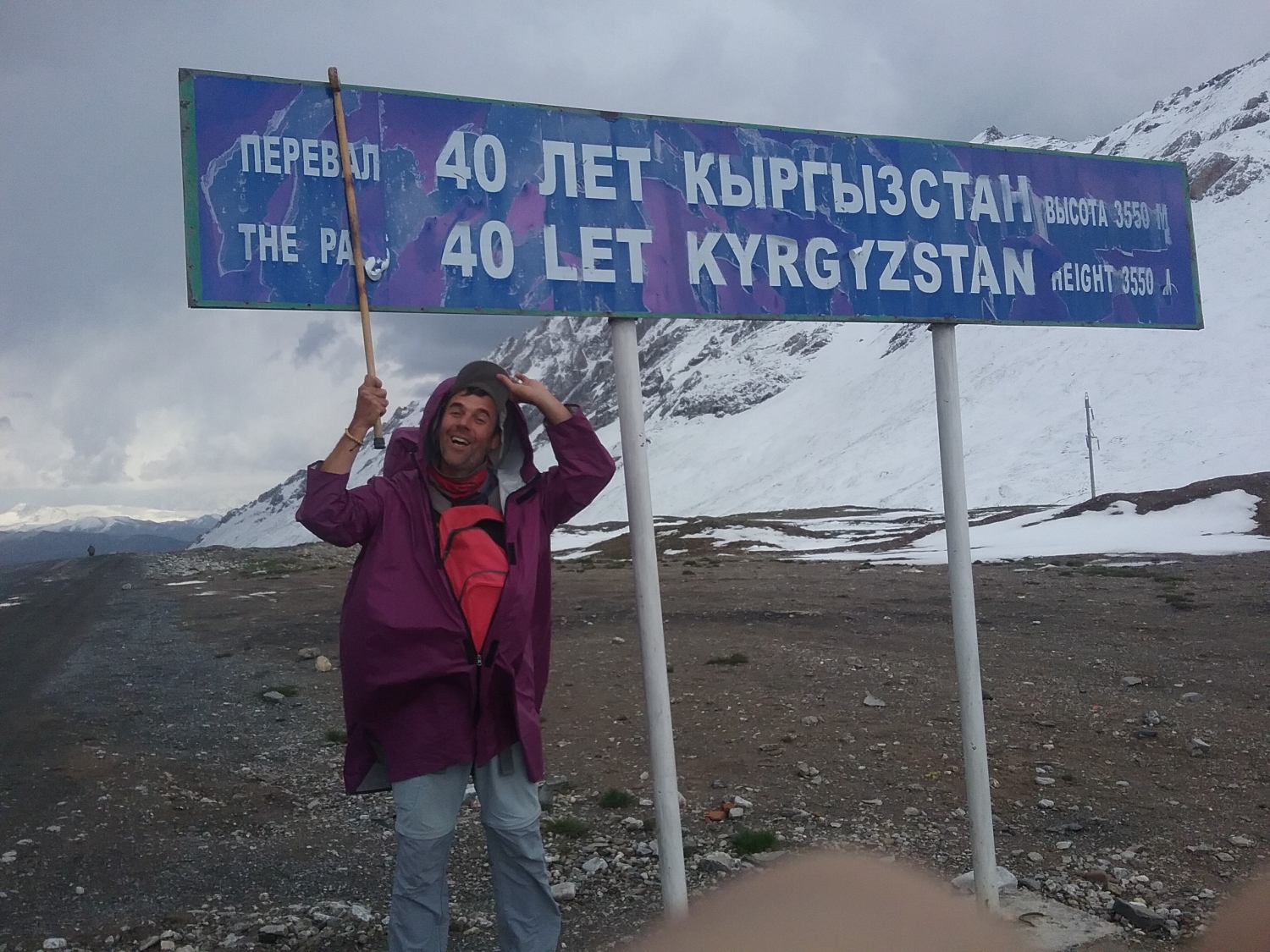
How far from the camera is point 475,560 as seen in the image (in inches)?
125

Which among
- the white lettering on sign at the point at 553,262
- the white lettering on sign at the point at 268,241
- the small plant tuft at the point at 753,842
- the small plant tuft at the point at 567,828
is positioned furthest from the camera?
the small plant tuft at the point at 567,828

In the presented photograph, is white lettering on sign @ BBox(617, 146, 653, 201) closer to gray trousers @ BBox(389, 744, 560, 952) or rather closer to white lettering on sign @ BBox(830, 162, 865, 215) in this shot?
white lettering on sign @ BBox(830, 162, 865, 215)

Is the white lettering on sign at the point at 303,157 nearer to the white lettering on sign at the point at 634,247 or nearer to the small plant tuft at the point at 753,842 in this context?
the white lettering on sign at the point at 634,247

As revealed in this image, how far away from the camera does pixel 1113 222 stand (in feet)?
16.5

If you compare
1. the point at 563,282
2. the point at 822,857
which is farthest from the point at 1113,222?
the point at 822,857

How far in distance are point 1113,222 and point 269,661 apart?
41.6 ft

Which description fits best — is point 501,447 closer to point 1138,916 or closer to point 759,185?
point 759,185

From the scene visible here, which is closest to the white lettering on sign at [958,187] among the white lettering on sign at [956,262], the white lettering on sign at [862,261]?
the white lettering on sign at [956,262]

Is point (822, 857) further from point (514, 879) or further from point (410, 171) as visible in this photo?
point (410, 171)

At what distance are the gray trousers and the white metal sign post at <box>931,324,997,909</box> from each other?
2.11 m

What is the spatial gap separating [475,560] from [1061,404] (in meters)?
95.1

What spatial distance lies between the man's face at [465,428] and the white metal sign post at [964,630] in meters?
2.14

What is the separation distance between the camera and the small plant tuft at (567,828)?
5805 millimetres

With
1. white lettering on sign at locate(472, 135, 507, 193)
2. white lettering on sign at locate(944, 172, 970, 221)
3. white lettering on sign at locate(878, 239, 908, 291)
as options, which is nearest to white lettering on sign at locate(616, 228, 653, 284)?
white lettering on sign at locate(472, 135, 507, 193)
